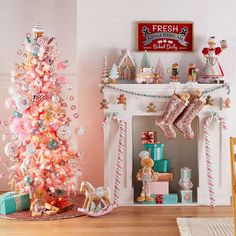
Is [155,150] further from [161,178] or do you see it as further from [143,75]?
[143,75]

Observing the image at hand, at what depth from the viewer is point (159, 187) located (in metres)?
5.24

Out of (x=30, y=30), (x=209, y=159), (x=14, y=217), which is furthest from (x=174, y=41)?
(x=14, y=217)

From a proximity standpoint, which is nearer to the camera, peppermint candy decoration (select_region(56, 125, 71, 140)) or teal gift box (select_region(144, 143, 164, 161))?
peppermint candy decoration (select_region(56, 125, 71, 140))

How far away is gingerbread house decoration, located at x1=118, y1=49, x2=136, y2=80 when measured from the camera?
5.32m

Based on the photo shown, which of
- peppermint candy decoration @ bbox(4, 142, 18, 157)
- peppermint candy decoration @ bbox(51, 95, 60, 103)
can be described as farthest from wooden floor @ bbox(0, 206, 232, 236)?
peppermint candy decoration @ bbox(51, 95, 60, 103)

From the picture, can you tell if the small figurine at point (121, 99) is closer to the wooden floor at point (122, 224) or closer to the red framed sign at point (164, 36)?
the red framed sign at point (164, 36)

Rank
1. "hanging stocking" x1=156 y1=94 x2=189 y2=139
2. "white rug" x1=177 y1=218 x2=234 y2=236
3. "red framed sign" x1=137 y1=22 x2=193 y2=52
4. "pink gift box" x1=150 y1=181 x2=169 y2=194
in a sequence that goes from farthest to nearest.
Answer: "red framed sign" x1=137 y1=22 x2=193 y2=52 → "pink gift box" x1=150 y1=181 x2=169 y2=194 → "hanging stocking" x1=156 y1=94 x2=189 y2=139 → "white rug" x1=177 y1=218 x2=234 y2=236

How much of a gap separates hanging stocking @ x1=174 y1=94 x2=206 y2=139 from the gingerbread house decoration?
602mm

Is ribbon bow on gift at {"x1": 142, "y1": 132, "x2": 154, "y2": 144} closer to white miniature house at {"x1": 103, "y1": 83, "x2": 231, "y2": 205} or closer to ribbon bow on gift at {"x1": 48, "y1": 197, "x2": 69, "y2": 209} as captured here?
white miniature house at {"x1": 103, "y1": 83, "x2": 231, "y2": 205}

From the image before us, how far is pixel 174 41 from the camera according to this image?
5.42 meters

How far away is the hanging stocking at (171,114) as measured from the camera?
513cm

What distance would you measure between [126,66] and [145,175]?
1.03 meters

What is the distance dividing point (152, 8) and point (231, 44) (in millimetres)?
829

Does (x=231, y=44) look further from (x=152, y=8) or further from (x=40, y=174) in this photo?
(x=40, y=174)
